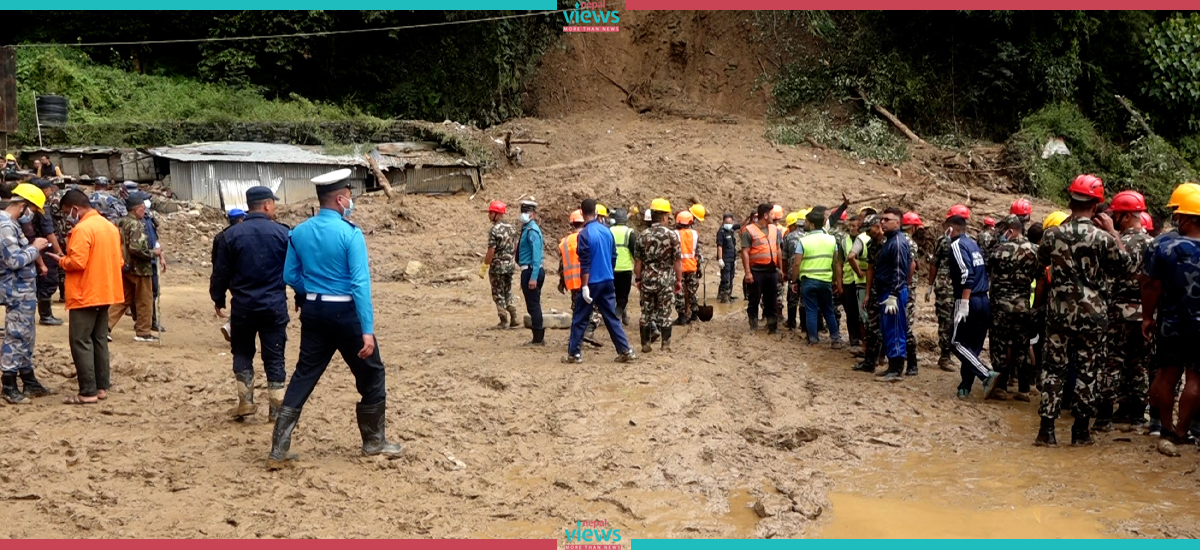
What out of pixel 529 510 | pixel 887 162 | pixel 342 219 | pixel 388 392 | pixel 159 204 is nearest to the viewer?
pixel 529 510

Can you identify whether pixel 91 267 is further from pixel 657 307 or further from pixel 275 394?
pixel 657 307

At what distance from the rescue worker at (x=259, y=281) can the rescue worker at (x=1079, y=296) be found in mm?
6085

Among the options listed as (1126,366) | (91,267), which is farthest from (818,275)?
(91,267)

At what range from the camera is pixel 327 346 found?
284 inches

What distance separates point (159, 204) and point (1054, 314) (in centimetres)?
1945

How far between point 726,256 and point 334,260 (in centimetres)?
1039

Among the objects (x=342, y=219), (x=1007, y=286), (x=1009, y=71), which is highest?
(x=1009, y=71)

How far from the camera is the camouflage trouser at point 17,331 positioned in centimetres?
895

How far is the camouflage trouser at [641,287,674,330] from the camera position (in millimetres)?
11992

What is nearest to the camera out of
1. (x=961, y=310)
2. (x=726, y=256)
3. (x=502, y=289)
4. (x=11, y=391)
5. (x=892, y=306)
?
(x=11, y=391)

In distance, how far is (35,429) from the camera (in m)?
8.32

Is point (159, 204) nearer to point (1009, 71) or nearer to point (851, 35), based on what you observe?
point (851, 35)

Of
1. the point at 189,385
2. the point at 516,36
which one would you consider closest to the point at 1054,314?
the point at 189,385

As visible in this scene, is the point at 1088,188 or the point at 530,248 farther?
the point at 530,248
